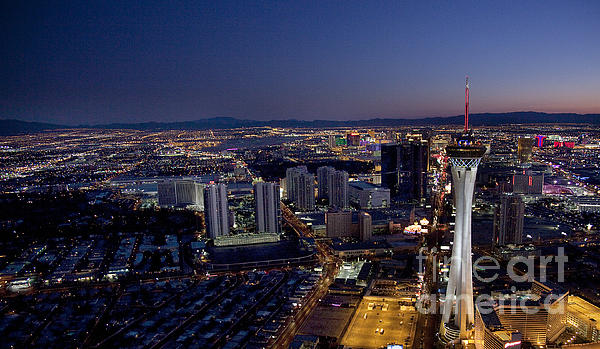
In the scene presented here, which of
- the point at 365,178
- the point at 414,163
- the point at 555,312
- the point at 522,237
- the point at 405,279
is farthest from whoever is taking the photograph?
the point at 365,178

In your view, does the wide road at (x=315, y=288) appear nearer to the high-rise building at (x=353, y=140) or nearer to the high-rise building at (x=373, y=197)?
the high-rise building at (x=373, y=197)

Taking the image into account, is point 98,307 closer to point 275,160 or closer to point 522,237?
point 522,237

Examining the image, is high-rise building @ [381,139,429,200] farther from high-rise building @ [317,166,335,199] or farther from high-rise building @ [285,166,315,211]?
high-rise building @ [285,166,315,211]

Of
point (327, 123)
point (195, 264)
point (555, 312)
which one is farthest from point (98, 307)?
point (327, 123)

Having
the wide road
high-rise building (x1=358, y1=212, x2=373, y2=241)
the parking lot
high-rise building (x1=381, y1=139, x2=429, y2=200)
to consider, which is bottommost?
the parking lot

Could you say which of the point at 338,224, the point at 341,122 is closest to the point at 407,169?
the point at 338,224

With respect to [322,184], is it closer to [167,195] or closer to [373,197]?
[373,197]

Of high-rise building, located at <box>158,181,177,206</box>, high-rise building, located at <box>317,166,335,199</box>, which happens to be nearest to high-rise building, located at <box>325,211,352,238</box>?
high-rise building, located at <box>317,166,335,199</box>

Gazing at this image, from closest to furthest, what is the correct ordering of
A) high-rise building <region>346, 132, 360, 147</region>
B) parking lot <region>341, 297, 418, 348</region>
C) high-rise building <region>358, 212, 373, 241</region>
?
parking lot <region>341, 297, 418, 348</region>, high-rise building <region>358, 212, 373, 241</region>, high-rise building <region>346, 132, 360, 147</region>
